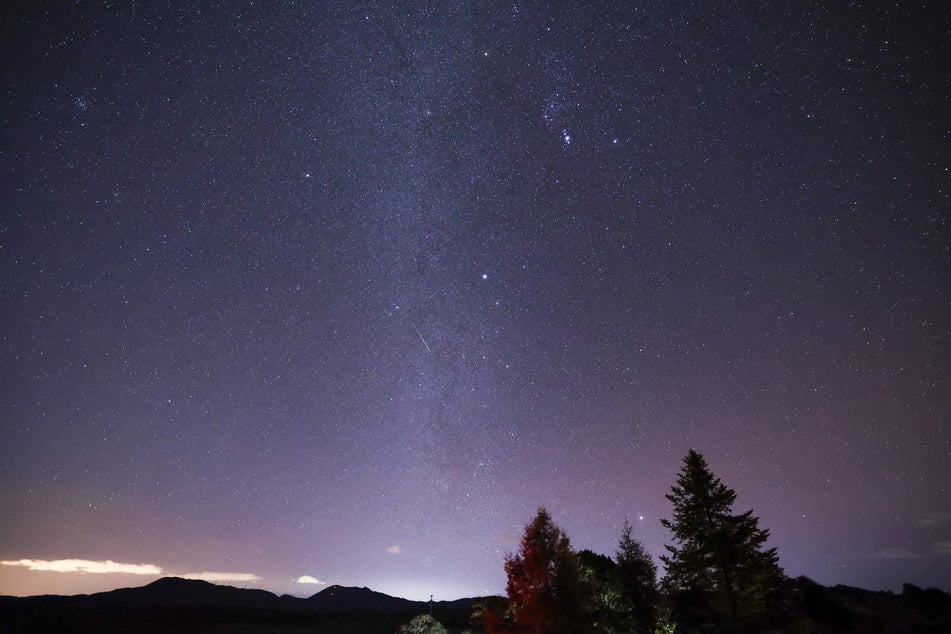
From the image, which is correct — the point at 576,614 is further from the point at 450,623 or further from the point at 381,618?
the point at 381,618

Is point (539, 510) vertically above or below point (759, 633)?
above

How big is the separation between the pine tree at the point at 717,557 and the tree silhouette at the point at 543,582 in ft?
34.6

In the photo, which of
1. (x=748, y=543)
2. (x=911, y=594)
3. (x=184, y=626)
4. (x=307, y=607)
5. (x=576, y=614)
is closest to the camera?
Result: (x=576, y=614)

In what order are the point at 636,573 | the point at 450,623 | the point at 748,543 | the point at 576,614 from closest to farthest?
1. the point at 576,614
2. the point at 748,543
3. the point at 636,573
4. the point at 450,623

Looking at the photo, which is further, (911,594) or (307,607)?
(307,607)

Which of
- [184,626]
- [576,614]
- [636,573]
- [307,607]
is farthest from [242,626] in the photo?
[307,607]

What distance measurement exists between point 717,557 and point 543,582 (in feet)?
39.8

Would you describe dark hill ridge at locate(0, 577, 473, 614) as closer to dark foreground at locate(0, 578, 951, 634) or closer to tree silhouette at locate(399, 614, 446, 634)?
dark foreground at locate(0, 578, 951, 634)

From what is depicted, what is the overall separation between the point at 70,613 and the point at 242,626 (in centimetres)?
1893

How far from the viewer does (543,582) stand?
24703 mm

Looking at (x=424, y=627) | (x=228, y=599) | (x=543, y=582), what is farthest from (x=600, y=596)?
(x=228, y=599)

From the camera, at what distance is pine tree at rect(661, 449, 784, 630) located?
95.0ft

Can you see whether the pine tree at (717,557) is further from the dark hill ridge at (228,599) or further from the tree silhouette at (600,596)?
the dark hill ridge at (228,599)

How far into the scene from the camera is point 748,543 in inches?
1178
